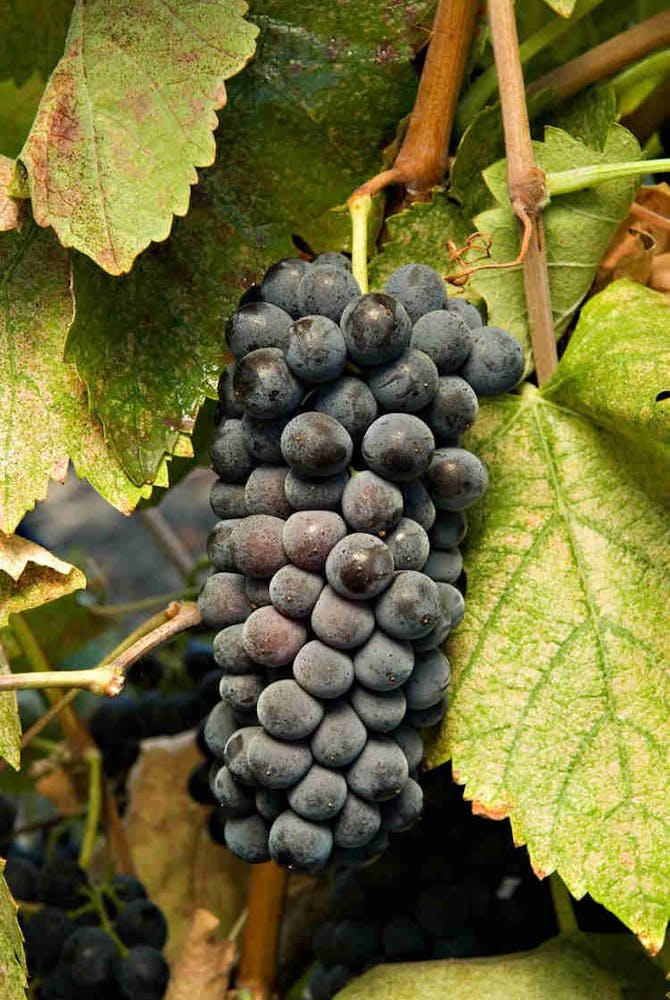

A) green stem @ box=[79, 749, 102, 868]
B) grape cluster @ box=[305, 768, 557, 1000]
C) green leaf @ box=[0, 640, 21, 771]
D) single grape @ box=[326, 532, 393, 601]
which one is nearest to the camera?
single grape @ box=[326, 532, 393, 601]

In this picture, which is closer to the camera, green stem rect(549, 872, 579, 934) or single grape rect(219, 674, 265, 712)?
single grape rect(219, 674, 265, 712)

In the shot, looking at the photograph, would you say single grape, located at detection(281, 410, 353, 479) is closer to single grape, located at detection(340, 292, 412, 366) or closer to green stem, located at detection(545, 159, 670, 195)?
single grape, located at detection(340, 292, 412, 366)

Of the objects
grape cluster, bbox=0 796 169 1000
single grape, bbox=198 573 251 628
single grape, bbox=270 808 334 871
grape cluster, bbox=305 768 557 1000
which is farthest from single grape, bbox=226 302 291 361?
grape cluster, bbox=0 796 169 1000

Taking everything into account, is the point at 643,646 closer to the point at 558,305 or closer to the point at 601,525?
the point at 601,525

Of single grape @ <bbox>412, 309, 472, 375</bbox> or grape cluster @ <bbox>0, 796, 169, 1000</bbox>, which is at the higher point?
single grape @ <bbox>412, 309, 472, 375</bbox>

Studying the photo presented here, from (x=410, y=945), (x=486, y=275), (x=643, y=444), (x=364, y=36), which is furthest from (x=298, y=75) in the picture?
(x=410, y=945)

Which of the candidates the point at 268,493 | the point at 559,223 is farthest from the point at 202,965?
the point at 559,223

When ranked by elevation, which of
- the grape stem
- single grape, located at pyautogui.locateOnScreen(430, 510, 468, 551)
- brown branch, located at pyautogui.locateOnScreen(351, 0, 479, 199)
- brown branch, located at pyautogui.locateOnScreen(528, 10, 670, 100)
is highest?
brown branch, located at pyautogui.locateOnScreen(528, 10, 670, 100)

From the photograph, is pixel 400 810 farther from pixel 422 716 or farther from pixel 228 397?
pixel 228 397
